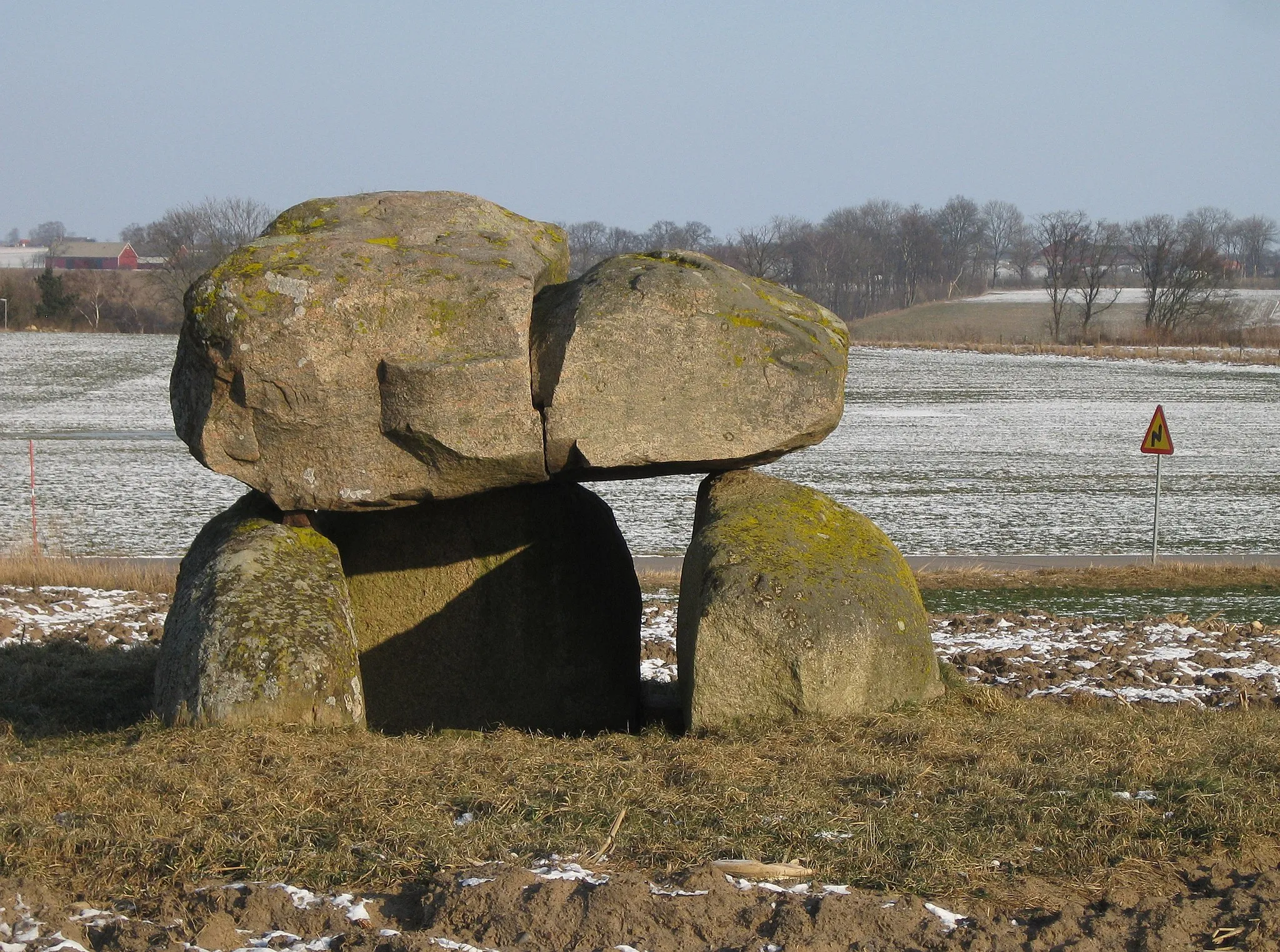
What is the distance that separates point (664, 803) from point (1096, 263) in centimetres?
7916

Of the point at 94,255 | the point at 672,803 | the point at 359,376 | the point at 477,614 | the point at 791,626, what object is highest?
the point at 94,255

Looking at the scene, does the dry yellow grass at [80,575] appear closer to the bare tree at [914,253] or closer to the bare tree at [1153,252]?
the bare tree at [1153,252]

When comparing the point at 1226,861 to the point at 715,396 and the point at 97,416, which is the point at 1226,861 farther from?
the point at 97,416

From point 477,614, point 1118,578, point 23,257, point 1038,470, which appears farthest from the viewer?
point 23,257

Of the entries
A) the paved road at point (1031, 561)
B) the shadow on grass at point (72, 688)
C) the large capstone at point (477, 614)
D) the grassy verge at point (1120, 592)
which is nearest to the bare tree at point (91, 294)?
the paved road at point (1031, 561)

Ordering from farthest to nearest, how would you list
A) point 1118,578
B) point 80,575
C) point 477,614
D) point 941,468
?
point 941,468
point 1118,578
point 80,575
point 477,614

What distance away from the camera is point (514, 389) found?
23.2 feet

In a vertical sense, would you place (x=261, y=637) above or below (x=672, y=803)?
above

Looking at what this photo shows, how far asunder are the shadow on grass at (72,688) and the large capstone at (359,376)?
1.73 m

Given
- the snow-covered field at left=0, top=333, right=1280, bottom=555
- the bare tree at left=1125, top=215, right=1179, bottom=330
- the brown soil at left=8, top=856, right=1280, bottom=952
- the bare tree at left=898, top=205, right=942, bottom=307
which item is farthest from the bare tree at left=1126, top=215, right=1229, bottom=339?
the brown soil at left=8, top=856, right=1280, bottom=952

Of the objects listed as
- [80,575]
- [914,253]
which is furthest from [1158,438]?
[914,253]

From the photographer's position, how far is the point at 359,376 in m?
7.07

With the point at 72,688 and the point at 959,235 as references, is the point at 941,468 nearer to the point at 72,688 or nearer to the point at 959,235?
the point at 72,688

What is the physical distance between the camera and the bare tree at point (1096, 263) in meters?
76.0
